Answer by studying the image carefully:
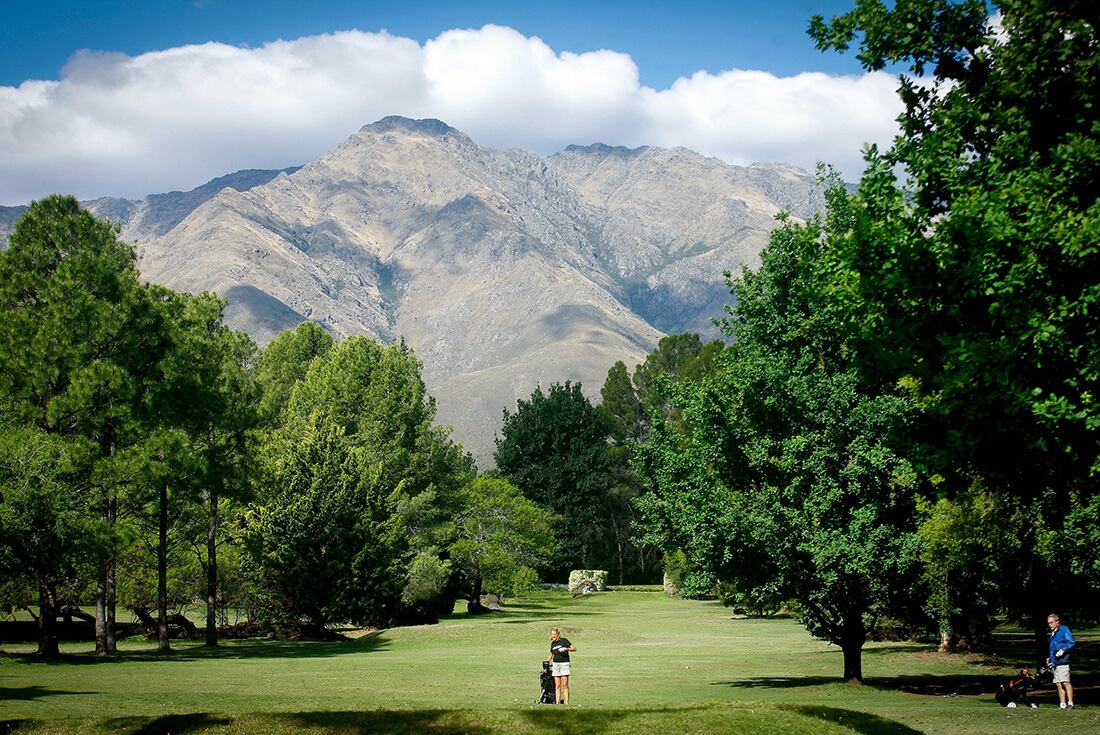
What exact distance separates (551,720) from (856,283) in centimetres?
885

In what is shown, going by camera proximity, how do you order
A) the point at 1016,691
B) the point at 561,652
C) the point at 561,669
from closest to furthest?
1. the point at 1016,691
2. the point at 561,669
3. the point at 561,652

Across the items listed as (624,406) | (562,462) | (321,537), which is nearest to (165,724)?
(321,537)

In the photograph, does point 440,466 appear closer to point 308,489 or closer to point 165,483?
point 308,489

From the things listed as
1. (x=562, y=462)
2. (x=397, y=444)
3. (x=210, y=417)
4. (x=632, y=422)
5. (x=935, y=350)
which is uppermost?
(x=632, y=422)

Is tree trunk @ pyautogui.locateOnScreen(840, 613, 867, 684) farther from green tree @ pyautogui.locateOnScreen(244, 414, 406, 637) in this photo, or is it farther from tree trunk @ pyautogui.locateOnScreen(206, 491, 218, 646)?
tree trunk @ pyautogui.locateOnScreen(206, 491, 218, 646)

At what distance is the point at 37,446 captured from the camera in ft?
115

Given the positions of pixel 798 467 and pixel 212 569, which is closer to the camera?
pixel 798 467

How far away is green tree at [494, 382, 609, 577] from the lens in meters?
115

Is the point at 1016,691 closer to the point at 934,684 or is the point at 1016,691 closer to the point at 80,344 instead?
the point at 934,684

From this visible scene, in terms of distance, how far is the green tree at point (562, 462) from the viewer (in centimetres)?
11512

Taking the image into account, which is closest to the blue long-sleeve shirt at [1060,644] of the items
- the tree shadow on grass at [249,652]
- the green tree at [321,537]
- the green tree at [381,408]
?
the tree shadow on grass at [249,652]

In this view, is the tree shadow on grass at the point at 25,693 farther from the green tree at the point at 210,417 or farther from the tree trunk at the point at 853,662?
the tree trunk at the point at 853,662

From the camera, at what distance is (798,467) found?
87.0 ft

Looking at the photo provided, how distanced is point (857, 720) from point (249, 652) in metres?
32.4
